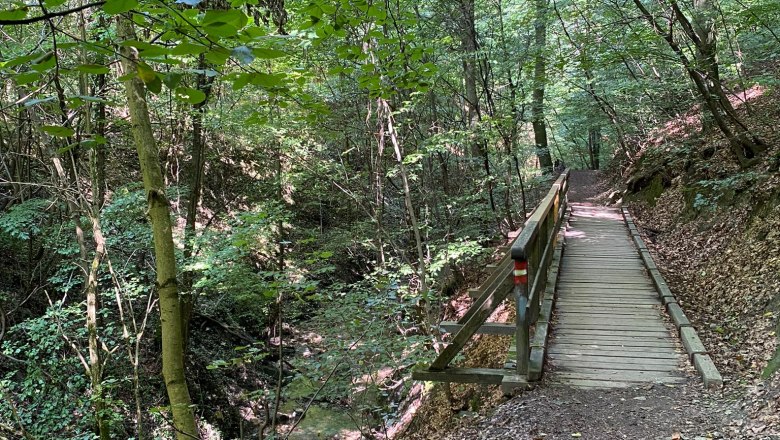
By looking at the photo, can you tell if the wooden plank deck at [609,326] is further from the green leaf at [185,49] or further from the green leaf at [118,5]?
the green leaf at [118,5]

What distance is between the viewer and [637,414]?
426 centimetres

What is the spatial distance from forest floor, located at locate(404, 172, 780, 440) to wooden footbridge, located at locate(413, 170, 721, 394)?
21cm

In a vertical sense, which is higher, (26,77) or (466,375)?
(26,77)

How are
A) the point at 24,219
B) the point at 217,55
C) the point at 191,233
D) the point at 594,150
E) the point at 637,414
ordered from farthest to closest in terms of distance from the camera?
the point at 594,150 < the point at 191,233 < the point at 24,219 < the point at 637,414 < the point at 217,55

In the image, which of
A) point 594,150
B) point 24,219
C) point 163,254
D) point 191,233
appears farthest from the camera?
point 594,150

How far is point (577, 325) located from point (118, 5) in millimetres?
6409

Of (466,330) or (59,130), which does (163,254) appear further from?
(466,330)

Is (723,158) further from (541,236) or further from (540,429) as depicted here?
(540,429)

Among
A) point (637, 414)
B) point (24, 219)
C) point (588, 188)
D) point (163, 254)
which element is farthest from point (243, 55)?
point (588, 188)

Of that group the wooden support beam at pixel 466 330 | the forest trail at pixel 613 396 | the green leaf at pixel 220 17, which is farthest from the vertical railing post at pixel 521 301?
the green leaf at pixel 220 17

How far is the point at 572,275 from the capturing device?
8578mm

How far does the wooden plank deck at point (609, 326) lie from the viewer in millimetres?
5117

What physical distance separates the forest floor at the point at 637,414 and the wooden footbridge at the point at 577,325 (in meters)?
0.21

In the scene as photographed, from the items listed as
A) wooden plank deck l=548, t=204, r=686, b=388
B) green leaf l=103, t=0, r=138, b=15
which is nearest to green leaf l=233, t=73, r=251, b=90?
green leaf l=103, t=0, r=138, b=15
